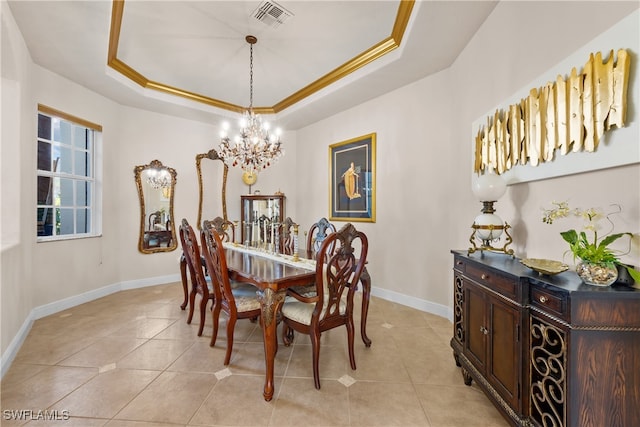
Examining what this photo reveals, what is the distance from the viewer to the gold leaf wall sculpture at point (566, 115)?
1202 millimetres

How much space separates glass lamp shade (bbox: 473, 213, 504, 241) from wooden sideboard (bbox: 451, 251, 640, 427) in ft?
0.81

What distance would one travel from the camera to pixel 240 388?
1.82 metres

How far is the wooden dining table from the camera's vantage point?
176 cm

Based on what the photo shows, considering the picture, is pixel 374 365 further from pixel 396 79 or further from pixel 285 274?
pixel 396 79

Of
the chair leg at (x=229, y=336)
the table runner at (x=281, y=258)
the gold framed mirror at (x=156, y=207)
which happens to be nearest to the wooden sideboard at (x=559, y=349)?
the table runner at (x=281, y=258)

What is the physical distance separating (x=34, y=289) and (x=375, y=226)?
4185 millimetres

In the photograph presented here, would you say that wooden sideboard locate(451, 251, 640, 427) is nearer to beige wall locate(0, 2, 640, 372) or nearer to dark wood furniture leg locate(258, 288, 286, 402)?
beige wall locate(0, 2, 640, 372)

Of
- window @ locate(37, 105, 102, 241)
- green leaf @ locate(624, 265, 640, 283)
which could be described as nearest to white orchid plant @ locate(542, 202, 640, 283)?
green leaf @ locate(624, 265, 640, 283)

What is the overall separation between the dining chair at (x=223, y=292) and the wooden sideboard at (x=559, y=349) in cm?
167

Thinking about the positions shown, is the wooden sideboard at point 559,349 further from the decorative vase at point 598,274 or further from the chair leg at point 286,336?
the chair leg at point 286,336

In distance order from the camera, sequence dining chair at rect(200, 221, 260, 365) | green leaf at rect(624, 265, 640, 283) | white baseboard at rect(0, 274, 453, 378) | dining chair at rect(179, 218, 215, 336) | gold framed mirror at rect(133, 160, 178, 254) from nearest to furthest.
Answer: green leaf at rect(624, 265, 640, 283), dining chair at rect(200, 221, 260, 365), white baseboard at rect(0, 274, 453, 378), dining chair at rect(179, 218, 215, 336), gold framed mirror at rect(133, 160, 178, 254)

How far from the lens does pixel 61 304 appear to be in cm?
318

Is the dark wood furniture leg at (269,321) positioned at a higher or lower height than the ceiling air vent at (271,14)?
lower

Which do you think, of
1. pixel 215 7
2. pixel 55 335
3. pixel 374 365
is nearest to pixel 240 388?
pixel 374 365
